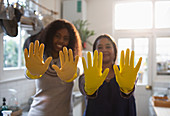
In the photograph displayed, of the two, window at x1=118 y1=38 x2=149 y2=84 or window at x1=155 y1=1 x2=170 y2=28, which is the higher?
window at x1=155 y1=1 x2=170 y2=28

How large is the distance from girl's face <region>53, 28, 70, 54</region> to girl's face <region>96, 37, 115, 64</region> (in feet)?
0.74

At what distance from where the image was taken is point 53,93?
121cm

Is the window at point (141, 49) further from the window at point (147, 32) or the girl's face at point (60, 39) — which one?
the girl's face at point (60, 39)

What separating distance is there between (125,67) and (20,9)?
929 mm

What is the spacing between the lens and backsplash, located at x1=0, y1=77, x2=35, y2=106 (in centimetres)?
167

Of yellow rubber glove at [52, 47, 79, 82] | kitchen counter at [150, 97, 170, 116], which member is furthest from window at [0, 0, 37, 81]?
kitchen counter at [150, 97, 170, 116]

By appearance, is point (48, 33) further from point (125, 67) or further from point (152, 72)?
point (152, 72)

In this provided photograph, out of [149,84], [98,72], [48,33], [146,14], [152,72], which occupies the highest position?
[146,14]

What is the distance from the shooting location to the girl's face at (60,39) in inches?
46.3

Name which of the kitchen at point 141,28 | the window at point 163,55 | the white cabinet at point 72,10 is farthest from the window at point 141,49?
the white cabinet at point 72,10

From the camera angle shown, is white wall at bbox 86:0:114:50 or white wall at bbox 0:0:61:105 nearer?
white wall at bbox 0:0:61:105

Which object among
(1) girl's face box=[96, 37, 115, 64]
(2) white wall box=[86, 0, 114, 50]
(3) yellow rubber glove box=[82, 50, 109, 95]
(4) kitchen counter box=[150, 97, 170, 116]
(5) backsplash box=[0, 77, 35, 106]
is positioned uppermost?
(2) white wall box=[86, 0, 114, 50]

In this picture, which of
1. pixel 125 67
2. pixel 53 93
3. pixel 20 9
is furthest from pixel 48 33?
pixel 125 67

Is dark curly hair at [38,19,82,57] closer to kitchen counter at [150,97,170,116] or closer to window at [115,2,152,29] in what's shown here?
kitchen counter at [150,97,170,116]
